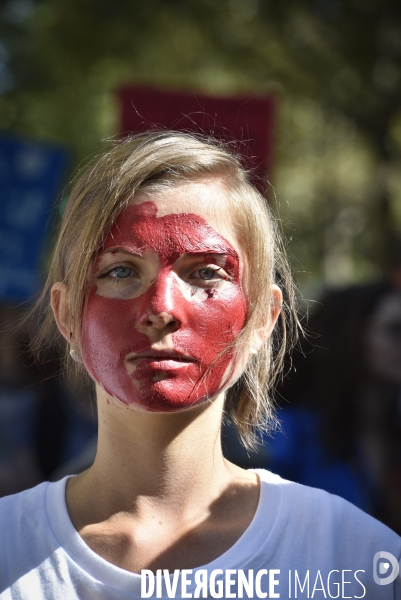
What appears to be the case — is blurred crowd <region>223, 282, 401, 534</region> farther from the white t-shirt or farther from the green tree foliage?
the green tree foliage

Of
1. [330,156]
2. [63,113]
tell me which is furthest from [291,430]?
[330,156]

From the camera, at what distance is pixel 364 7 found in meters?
6.48

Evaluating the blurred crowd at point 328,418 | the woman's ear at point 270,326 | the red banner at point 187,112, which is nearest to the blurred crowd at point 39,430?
the blurred crowd at point 328,418

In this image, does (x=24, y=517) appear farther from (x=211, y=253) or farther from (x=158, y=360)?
(x=211, y=253)

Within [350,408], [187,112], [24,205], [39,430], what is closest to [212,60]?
[24,205]

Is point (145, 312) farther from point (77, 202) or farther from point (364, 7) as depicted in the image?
point (364, 7)

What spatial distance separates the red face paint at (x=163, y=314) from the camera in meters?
1.58

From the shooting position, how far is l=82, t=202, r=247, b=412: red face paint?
1584 millimetres

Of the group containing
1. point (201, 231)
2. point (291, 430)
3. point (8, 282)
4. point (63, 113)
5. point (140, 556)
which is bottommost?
point (140, 556)

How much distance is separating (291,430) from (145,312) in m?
1.92

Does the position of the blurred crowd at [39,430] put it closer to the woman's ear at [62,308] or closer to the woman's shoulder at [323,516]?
the woman's ear at [62,308]

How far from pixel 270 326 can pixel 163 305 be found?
0.34 meters

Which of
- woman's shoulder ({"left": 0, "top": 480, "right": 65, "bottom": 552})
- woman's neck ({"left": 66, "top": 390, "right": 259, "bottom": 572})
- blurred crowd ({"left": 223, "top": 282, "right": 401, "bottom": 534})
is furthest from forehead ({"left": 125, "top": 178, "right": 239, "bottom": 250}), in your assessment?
blurred crowd ({"left": 223, "top": 282, "right": 401, "bottom": 534})

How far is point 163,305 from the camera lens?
5.15 feet
